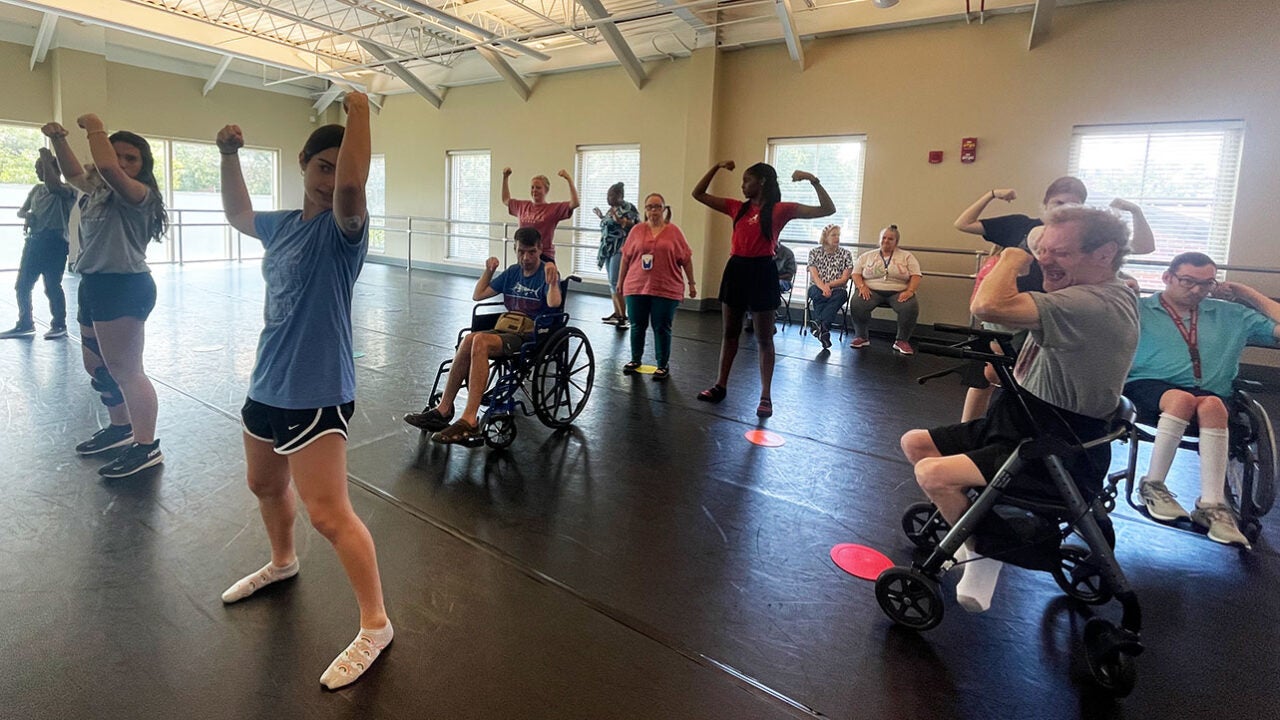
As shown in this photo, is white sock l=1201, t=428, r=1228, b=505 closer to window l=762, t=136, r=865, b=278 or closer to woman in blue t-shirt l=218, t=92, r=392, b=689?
woman in blue t-shirt l=218, t=92, r=392, b=689

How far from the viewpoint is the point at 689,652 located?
1723 mm

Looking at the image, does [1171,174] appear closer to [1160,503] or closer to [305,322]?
[1160,503]

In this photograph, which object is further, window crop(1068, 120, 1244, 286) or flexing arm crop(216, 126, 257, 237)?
window crop(1068, 120, 1244, 286)

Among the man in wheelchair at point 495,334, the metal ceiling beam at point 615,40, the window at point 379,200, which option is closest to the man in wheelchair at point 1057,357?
the man in wheelchair at point 495,334

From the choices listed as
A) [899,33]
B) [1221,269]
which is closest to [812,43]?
[899,33]

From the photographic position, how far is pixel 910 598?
183 centimetres

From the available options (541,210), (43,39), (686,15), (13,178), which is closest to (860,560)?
(541,210)

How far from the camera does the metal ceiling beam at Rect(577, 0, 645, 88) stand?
7062mm

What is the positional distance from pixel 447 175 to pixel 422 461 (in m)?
9.26

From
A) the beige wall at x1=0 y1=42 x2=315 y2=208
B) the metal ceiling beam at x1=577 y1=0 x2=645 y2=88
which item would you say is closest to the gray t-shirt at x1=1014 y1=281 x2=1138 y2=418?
the metal ceiling beam at x1=577 y1=0 x2=645 y2=88

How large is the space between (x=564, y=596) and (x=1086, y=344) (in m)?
1.49

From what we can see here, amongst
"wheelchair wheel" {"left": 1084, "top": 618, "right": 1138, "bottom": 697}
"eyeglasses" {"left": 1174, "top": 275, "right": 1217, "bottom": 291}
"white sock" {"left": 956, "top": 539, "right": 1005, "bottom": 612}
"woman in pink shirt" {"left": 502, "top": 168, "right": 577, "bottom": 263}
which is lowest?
"wheelchair wheel" {"left": 1084, "top": 618, "right": 1138, "bottom": 697}

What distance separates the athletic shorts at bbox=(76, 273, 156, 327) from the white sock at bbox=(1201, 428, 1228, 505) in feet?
12.5

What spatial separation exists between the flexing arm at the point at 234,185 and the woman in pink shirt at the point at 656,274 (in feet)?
9.55
